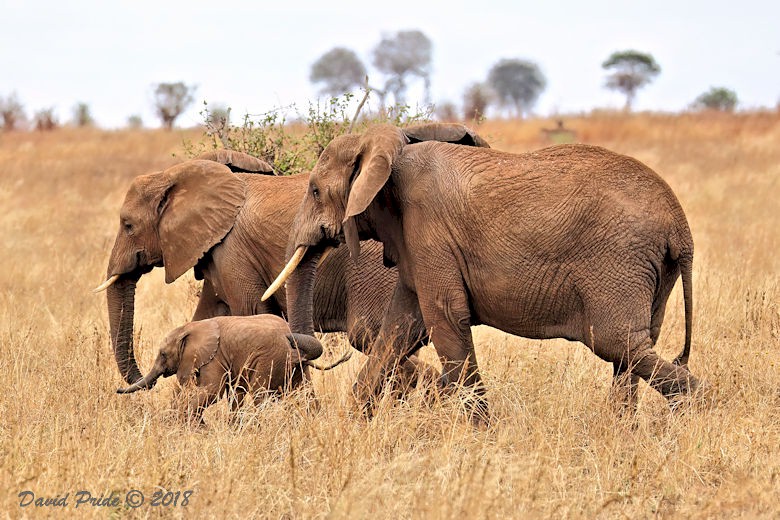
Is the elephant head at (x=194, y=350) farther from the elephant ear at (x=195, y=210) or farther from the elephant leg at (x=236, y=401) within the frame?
the elephant ear at (x=195, y=210)

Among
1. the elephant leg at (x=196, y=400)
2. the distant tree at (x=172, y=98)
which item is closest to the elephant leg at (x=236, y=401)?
the elephant leg at (x=196, y=400)

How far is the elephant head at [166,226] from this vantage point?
743cm

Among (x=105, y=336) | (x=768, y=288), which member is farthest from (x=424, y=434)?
(x=768, y=288)

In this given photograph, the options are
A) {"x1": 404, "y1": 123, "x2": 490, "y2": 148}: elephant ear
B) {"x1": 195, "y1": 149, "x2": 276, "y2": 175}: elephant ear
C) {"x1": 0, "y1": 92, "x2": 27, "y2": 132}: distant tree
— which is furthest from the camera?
{"x1": 0, "y1": 92, "x2": 27, "y2": 132}: distant tree

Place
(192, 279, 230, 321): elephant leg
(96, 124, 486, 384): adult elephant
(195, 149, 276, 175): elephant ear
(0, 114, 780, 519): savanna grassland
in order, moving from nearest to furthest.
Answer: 1. (0, 114, 780, 519): savanna grassland
2. (96, 124, 486, 384): adult elephant
3. (192, 279, 230, 321): elephant leg
4. (195, 149, 276, 175): elephant ear

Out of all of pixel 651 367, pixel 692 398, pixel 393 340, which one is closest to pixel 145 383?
pixel 393 340

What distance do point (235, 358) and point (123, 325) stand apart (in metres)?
1.42

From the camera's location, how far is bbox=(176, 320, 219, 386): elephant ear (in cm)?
650

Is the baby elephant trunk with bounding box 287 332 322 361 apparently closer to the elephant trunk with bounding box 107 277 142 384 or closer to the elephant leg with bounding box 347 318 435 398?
the elephant leg with bounding box 347 318 435 398

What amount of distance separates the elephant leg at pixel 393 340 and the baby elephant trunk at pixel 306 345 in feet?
0.98

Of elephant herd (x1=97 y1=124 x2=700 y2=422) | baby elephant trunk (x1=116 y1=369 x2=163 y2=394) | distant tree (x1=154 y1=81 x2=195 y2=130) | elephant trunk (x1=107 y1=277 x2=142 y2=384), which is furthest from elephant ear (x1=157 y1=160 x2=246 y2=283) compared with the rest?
distant tree (x1=154 y1=81 x2=195 y2=130)

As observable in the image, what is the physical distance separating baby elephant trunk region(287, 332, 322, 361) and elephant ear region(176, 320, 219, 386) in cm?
42

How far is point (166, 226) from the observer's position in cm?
752

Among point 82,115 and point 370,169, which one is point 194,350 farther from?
point 82,115
